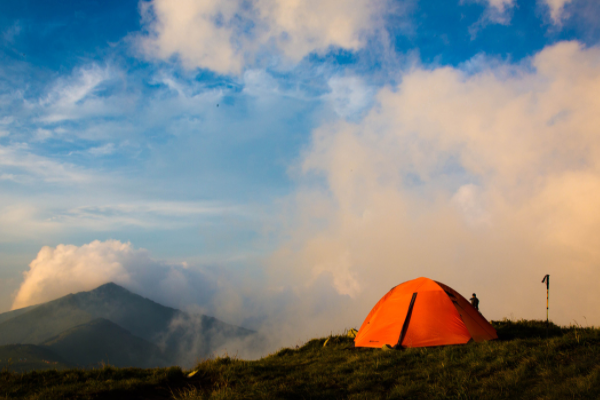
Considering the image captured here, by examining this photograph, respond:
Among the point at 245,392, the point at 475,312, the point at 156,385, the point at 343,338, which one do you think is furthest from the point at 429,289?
the point at 156,385

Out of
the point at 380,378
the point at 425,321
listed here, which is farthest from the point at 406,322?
the point at 380,378

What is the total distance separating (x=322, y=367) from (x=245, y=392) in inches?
159

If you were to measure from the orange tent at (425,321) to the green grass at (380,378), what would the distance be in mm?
1186

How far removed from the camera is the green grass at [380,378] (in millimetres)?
7965

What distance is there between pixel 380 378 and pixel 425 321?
5.56 m

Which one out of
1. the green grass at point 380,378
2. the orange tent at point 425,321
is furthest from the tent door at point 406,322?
the green grass at point 380,378

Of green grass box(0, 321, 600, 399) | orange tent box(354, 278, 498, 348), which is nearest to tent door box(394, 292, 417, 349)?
orange tent box(354, 278, 498, 348)

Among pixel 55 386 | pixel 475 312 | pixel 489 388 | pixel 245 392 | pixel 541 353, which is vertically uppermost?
pixel 475 312

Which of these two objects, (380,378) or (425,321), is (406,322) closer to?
(425,321)

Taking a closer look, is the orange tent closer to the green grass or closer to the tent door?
the tent door

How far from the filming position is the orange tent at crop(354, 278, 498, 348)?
548 inches

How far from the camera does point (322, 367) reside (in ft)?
39.5

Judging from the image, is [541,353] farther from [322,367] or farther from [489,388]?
[322,367]

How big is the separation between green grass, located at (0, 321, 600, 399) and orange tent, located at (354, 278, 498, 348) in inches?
46.7
